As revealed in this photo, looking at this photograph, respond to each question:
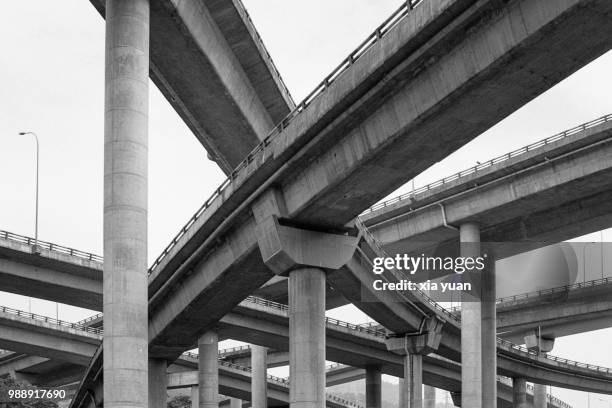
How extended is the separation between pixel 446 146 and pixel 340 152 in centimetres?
448

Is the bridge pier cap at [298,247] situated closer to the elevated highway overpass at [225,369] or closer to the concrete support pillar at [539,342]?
the elevated highway overpass at [225,369]

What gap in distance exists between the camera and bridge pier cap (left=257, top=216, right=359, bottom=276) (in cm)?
4075

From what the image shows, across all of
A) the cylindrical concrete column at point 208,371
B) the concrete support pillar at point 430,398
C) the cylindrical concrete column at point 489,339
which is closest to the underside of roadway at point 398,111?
the cylindrical concrete column at point 208,371

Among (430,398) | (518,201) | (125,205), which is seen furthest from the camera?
(430,398)

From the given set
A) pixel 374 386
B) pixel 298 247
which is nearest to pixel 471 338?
pixel 374 386

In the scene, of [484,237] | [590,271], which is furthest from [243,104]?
[590,271]

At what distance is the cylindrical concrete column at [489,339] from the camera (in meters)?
68.1

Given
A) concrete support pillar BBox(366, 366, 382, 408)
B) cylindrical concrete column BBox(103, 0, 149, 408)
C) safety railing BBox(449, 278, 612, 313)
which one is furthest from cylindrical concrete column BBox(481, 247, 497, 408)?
cylindrical concrete column BBox(103, 0, 149, 408)

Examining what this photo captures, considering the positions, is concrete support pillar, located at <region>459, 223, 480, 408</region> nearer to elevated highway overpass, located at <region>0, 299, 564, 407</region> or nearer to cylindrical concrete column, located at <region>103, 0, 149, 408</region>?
elevated highway overpass, located at <region>0, 299, 564, 407</region>

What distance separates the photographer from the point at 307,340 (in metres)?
41.0

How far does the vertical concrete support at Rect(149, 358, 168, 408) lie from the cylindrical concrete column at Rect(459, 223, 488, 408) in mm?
19365

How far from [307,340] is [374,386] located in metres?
44.3

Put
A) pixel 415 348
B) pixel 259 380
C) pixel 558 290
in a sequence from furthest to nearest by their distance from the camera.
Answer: pixel 558 290 → pixel 259 380 → pixel 415 348

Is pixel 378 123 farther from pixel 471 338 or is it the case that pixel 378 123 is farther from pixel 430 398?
pixel 430 398
